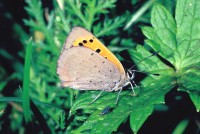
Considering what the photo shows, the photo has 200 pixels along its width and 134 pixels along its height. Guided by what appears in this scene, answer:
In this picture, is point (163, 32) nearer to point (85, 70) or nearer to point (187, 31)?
point (187, 31)

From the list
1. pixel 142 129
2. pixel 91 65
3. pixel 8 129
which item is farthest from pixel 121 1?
pixel 8 129

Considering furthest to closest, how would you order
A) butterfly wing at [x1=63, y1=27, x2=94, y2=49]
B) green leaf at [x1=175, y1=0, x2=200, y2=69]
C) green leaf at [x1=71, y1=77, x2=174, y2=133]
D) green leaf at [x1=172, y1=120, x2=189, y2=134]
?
1. green leaf at [x1=172, y1=120, x2=189, y2=134]
2. butterfly wing at [x1=63, y1=27, x2=94, y2=49]
3. green leaf at [x1=175, y1=0, x2=200, y2=69]
4. green leaf at [x1=71, y1=77, x2=174, y2=133]

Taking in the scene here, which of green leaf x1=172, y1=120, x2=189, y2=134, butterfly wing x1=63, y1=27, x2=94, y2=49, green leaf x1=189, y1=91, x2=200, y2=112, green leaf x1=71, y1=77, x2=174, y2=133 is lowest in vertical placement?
green leaf x1=172, y1=120, x2=189, y2=134

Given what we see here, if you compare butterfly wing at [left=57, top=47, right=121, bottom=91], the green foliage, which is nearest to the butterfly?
butterfly wing at [left=57, top=47, right=121, bottom=91]

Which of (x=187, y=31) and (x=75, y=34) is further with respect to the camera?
(x=75, y=34)

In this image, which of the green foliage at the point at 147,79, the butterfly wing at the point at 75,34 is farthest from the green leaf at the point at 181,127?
the butterfly wing at the point at 75,34

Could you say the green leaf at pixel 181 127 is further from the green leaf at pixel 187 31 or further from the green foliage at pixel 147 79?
the green leaf at pixel 187 31

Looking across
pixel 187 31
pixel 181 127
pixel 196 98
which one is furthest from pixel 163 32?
pixel 181 127

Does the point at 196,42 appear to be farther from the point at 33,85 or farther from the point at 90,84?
the point at 33,85

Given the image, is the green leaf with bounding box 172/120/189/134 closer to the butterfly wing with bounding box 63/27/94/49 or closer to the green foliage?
the green foliage
